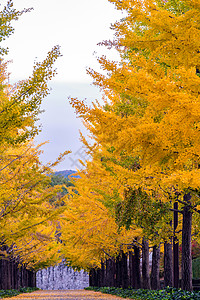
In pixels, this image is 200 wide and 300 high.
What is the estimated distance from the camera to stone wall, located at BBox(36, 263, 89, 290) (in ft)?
296

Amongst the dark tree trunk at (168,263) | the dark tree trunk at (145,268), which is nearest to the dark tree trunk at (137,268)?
the dark tree trunk at (145,268)

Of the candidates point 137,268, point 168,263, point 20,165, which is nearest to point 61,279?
point 137,268

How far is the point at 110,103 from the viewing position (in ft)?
58.3

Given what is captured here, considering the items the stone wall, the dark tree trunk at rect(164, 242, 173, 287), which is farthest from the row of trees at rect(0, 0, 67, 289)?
the stone wall

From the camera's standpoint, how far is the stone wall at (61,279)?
9029cm

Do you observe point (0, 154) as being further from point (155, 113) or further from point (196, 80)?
point (196, 80)

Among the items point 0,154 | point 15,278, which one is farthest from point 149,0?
point 15,278

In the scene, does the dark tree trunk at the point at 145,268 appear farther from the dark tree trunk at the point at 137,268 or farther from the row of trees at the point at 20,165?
the row of trees at the point at 20,165

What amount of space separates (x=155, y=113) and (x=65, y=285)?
88171 mm

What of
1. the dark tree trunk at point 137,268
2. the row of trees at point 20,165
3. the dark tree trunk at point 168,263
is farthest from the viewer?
the dark tree trunk at point 137,268

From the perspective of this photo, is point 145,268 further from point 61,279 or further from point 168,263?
point 61,279

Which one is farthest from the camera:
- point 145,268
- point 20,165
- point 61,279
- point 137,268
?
point 61,279

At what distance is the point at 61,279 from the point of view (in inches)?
3691

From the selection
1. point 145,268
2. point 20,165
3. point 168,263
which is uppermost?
point 20,165
